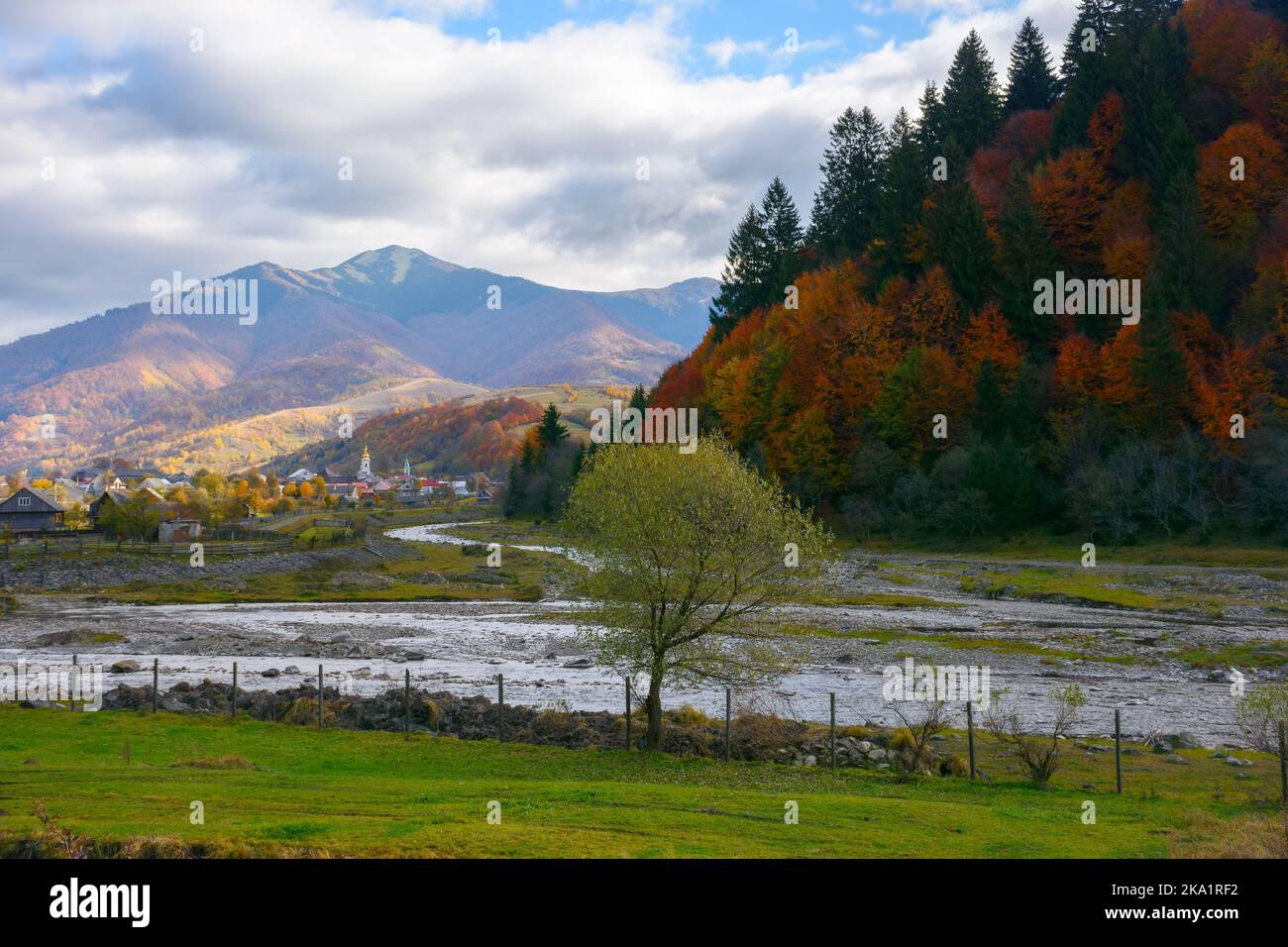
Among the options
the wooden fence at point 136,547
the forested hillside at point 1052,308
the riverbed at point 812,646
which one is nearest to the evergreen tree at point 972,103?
the forested hillside at point 1052,308

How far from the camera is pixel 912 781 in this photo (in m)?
24.7

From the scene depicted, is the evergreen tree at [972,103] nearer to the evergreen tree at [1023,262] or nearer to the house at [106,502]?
the evergreen tree at [1023,262]

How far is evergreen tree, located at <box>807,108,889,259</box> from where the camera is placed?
13475cm

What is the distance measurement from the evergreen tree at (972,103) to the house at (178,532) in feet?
388

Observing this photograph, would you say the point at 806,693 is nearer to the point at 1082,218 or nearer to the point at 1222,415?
the point at 1222,415

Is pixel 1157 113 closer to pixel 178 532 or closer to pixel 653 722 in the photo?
pixel 653 722

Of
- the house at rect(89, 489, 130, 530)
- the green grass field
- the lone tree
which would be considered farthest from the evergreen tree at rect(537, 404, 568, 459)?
the lone tree

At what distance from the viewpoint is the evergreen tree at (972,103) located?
125750 millimetres

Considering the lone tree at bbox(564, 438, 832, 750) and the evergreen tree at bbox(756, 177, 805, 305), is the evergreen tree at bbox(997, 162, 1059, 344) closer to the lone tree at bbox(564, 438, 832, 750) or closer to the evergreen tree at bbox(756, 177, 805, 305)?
the evergreen tree at bbox(756, 177, 805, 305)

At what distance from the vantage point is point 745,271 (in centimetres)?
14862

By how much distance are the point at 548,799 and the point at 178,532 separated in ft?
413

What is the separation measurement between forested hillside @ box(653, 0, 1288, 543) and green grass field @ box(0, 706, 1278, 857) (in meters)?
66.8

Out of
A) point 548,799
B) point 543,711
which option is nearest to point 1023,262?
point 543,711
